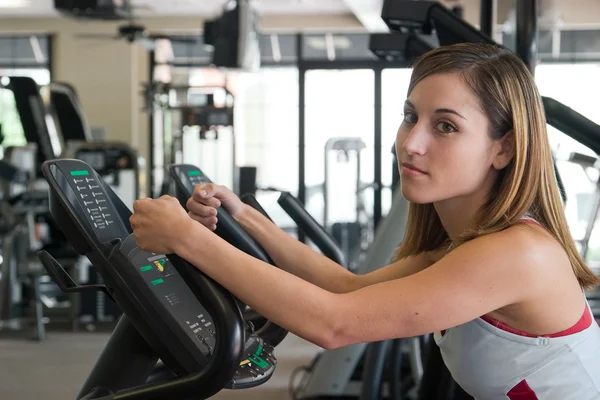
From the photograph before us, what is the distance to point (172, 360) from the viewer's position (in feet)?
4.17

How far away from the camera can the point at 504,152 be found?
1244 millimetres

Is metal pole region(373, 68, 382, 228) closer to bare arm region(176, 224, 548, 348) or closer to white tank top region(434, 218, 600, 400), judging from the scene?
white tank top region(434, 218, 600, 400)

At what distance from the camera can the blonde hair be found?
1.22 metres

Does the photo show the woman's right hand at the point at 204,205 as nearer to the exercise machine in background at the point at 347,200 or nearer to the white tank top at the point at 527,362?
the white tank top at the point at 527,362

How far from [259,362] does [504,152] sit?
493 millimetres

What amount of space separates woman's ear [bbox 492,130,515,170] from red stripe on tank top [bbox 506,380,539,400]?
13.1 inches

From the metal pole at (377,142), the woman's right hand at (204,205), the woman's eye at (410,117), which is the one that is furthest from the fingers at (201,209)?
the metal pole at (377,142)

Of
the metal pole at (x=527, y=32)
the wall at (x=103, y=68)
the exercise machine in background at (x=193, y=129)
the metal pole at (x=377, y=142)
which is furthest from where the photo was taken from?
the wall at (x=103, y=68)

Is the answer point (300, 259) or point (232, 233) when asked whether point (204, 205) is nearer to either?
point (232, 233)

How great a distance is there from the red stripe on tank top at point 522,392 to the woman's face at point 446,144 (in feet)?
1.01

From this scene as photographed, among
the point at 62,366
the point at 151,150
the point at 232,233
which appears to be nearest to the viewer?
the point at 232,233

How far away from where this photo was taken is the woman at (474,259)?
3.62 feet

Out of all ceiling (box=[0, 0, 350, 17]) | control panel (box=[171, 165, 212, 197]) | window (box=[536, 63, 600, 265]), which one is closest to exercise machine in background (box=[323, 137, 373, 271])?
window (box=[536, 63, 600, 265])

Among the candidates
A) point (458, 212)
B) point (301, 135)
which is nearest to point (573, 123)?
point (458, 212)
